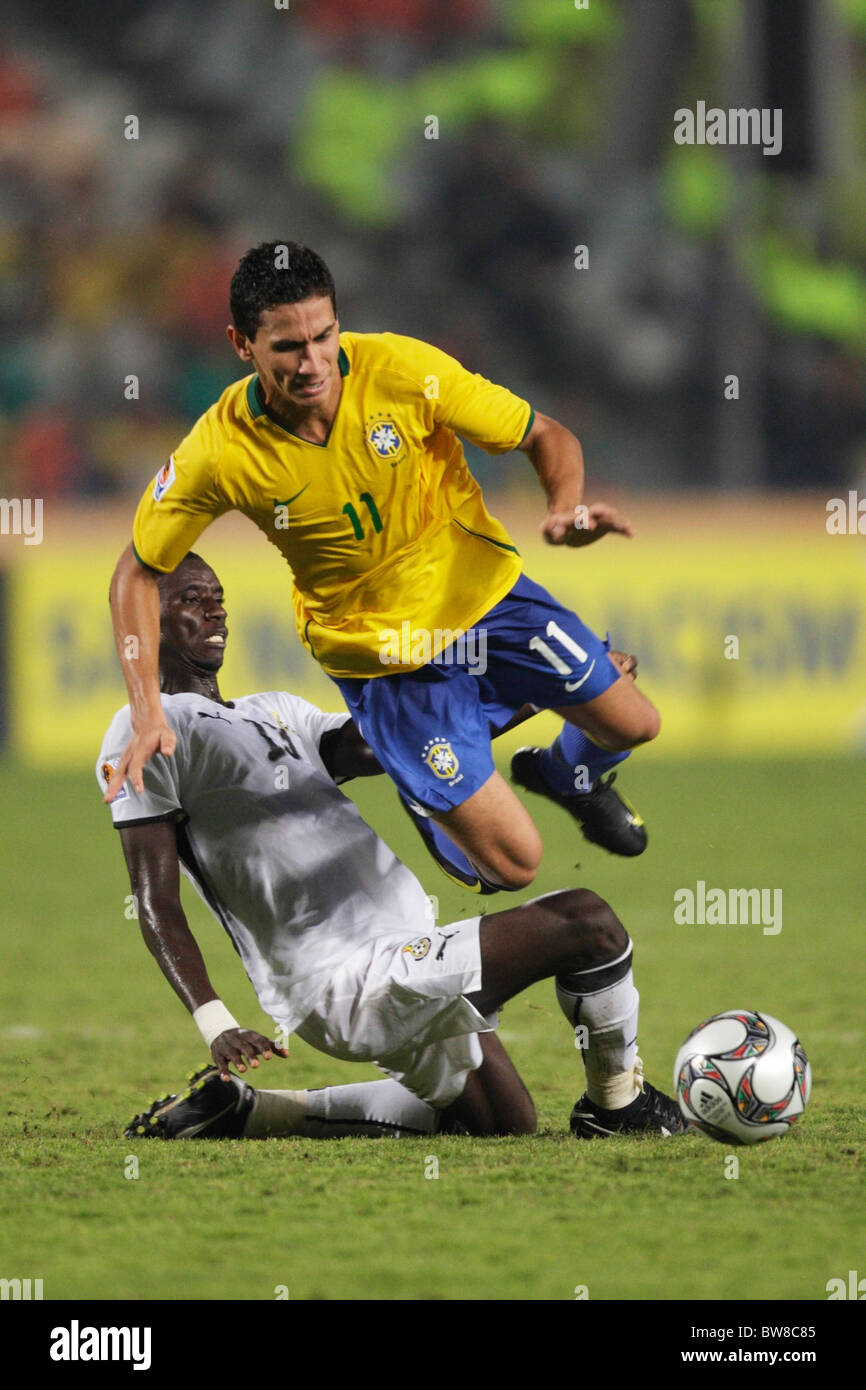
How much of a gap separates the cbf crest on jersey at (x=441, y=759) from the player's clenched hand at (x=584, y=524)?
2.59 ft

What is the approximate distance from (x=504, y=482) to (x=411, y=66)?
24.5 ft

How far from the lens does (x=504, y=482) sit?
16516mm

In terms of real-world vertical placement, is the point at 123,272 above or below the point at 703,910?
above

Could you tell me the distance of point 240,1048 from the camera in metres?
4.11

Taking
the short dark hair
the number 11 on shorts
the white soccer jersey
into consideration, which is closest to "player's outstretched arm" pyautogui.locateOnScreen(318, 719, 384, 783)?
the white soccer jersey

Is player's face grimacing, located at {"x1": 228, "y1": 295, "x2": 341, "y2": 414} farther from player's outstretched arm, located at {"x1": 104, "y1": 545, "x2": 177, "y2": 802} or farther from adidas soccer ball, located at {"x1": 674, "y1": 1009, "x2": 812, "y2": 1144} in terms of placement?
adidas soccer ball, located at {"x1": 674, "y1": 1009, "x2": 812, "y2": 1144}

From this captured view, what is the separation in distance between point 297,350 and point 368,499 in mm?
500

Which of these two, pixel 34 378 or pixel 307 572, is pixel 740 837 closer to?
pixel 307 572

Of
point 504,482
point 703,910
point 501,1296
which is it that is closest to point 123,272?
point 504,482

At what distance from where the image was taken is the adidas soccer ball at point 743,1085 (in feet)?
13.9

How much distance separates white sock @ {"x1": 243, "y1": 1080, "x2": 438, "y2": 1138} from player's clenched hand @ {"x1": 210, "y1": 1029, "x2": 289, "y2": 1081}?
0.48m

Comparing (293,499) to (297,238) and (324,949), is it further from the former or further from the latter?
(297,238)

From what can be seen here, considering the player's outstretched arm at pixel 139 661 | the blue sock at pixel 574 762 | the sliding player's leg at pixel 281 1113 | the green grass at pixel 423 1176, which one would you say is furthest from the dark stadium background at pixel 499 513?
the player's outstretched arm at pixel 139 661

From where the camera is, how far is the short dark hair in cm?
434
